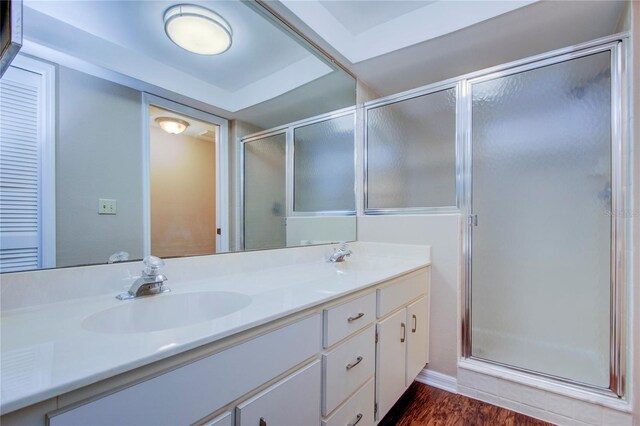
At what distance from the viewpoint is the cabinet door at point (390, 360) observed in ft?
4.35

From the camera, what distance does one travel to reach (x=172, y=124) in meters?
1.21

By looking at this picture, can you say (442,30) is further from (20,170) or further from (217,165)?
(20,170)

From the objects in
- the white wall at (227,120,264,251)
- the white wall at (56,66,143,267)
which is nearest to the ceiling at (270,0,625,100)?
the white wall at (227,120,264,251)

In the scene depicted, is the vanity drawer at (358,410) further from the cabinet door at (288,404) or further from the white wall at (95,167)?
the white wall at (95,167)

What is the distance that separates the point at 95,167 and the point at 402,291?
4.90ft

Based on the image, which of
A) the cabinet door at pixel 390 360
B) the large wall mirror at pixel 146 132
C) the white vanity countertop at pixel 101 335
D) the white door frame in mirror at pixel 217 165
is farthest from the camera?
the cabinet door at pixel 390 360

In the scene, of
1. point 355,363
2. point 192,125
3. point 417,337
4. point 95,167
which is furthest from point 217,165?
point 417,337

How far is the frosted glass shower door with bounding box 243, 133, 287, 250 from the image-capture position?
60.1 inches

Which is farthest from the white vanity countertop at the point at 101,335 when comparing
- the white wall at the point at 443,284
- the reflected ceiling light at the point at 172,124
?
the white wall at the point at 443,284

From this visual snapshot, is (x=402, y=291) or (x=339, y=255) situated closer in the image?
(x=402, y=291)

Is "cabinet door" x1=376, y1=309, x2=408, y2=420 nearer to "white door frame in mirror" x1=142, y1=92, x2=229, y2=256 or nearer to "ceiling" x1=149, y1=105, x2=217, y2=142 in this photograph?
"white door frame in mirror" x1=142, y1=92, x2=229, y2=256

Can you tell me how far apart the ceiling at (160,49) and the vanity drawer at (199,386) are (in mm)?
1046

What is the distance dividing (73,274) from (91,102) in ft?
1.96

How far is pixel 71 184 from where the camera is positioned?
932 millimetres
